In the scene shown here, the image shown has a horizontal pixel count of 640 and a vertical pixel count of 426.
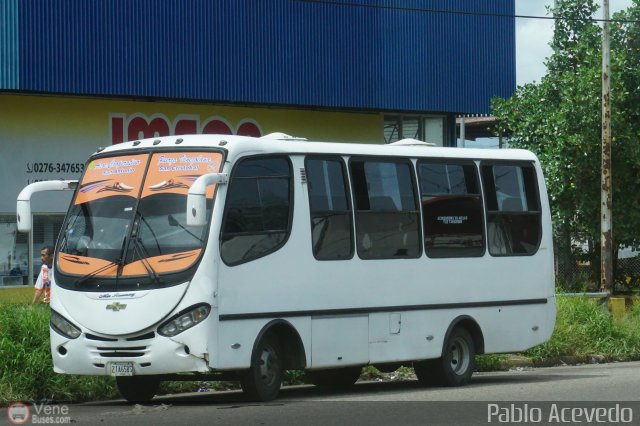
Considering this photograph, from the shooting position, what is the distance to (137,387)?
14664mm

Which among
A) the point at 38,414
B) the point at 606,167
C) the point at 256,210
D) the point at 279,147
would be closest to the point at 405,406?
the point at 256,210

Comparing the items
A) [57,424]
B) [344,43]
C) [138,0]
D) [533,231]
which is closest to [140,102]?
[138,0]

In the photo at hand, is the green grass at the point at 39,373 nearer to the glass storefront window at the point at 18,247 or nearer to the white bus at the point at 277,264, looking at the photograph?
the white bus at the point at 277,264

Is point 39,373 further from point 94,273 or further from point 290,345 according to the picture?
point 290,345

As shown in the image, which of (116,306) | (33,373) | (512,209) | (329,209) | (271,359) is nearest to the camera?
(116,306)

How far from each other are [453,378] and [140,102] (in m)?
13.1

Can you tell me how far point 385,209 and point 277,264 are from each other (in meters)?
2.20

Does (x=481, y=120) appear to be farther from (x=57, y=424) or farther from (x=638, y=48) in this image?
(x=57, y=424)

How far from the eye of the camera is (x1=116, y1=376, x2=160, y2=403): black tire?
47.8 feet

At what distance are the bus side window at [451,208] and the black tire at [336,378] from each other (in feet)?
6.73

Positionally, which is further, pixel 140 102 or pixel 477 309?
pixel 140 102

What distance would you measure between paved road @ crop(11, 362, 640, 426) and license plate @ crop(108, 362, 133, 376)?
1.28 feet

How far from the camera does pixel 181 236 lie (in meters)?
13.6

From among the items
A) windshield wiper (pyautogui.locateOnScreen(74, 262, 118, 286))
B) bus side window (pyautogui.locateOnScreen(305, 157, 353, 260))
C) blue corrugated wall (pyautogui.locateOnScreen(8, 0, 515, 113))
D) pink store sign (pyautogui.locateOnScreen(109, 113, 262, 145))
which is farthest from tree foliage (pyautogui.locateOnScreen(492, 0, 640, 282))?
windshield wiper (pyautogui.locateOnScreen(74, 262, 118, 286))
